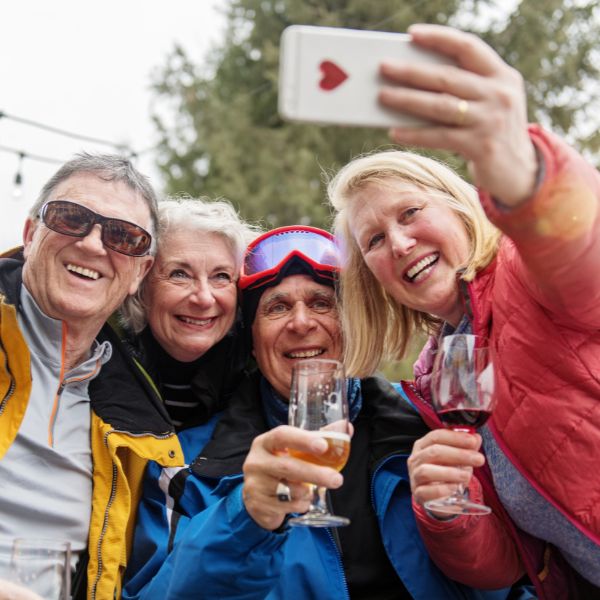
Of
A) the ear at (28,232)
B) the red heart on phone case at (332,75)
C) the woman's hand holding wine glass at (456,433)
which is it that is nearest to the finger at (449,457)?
the woman's hand holding wine glass at (456,433)

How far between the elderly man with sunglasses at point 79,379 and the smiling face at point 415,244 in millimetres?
1077

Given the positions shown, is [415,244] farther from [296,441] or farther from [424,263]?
[296,441]

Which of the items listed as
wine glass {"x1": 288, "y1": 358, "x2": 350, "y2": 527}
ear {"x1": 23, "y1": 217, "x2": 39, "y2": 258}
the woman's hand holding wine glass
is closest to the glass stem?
wine glass {"x1": 288, "y1": 358, "x2": 350, "y2": 527}

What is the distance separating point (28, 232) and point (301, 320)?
4.29 ft

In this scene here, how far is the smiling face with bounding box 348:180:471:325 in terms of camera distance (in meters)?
2.85

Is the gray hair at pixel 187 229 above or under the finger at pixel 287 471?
above

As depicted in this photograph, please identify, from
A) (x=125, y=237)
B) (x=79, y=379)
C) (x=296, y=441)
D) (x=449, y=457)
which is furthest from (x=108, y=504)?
(x=449, y=457)

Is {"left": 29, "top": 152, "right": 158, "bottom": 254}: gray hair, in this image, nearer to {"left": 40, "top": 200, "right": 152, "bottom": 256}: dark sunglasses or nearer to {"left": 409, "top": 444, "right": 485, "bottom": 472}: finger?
{"left": 40, "top": 200, "right": 152, "bottom": 256}: dark sunglasses

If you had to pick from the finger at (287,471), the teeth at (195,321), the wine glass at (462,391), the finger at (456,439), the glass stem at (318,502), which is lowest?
the glass stem at (318,502)

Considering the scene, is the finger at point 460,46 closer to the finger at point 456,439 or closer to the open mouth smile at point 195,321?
the finger at point 456,439

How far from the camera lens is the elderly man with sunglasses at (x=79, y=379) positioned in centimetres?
289

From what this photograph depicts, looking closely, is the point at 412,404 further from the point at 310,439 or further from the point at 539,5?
the point at 539,5

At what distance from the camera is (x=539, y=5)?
14.5 metres

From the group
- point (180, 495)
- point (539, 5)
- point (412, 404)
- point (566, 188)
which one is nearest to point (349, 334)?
point (412, 404)
